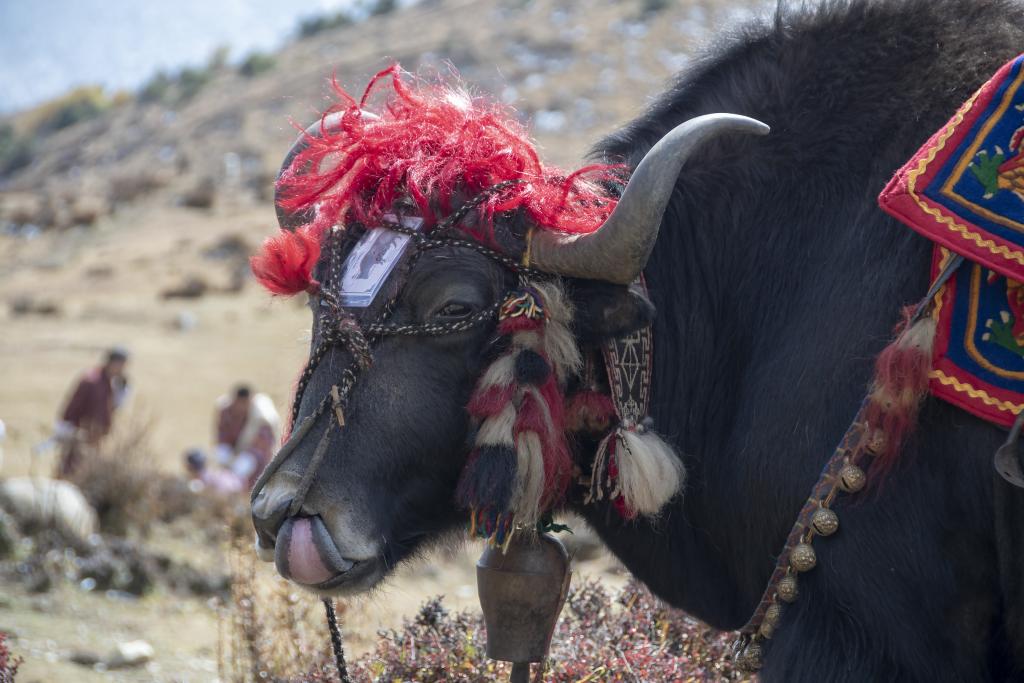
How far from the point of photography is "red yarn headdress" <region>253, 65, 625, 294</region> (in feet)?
9.10

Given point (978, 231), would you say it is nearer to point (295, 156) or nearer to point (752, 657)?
point (752, 657)

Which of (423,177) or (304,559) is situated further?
(423,177)

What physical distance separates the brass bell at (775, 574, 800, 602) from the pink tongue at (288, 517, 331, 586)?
1.05 metres

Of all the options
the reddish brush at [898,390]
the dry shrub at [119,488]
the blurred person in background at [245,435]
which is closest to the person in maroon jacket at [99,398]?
the blurred person in background at [245,435]

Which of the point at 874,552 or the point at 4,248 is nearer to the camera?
the point at 874,552

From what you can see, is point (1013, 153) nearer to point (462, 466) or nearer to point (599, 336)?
point (599, 336)

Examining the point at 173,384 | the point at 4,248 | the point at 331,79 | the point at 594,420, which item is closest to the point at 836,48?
the point at 594,420

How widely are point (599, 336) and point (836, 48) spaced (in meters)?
1.00

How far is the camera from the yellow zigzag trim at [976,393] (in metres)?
2.31

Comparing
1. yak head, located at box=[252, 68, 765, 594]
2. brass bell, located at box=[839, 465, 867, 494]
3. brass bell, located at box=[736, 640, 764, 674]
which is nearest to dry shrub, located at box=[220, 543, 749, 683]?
brass bell, located at box=[736, 640, 764, 674]

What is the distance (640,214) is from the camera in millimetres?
2506

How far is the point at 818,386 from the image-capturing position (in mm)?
2549

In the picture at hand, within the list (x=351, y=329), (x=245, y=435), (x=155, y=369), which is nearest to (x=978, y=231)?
(x=351, y=329)

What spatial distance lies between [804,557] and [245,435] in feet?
28.7
